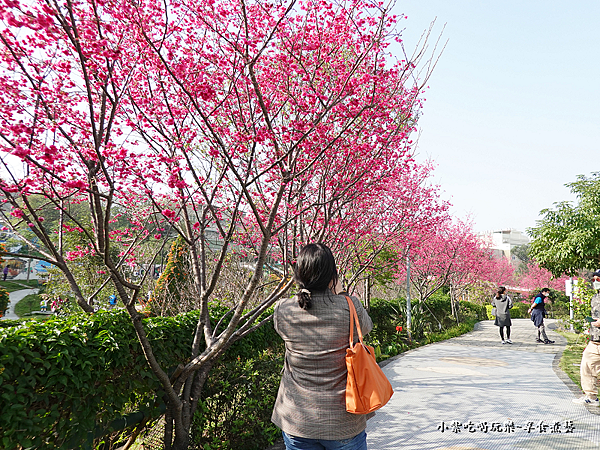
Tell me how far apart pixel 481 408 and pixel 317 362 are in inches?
156

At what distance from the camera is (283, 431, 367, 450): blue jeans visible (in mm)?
1839

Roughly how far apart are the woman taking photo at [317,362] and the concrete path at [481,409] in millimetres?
2224

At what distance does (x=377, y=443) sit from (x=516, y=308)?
23327 mm

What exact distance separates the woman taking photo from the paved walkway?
2.12m

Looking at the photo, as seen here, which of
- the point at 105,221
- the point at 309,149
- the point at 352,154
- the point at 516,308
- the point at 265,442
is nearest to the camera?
the point at 105,221

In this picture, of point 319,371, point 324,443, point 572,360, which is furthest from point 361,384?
point 572,360

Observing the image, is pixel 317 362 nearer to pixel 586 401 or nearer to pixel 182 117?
pixel 182 117

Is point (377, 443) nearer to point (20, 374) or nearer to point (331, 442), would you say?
point (331, 442)

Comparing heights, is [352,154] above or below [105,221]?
above

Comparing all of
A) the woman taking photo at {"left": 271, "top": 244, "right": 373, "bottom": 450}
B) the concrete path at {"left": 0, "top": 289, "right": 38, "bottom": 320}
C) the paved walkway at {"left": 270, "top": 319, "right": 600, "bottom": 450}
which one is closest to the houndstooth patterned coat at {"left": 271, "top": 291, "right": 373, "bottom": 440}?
the woman taking photo at {"left": 271, "top": 244, "right": 373, "bottom": 450}

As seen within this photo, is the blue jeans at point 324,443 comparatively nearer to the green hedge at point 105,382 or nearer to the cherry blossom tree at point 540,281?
the green hedge at point 105,382

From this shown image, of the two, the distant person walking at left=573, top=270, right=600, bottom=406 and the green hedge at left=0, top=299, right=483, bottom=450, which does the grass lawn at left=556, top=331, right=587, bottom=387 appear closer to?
the distant person walking at left=573, top=270, right=600, bottom=406

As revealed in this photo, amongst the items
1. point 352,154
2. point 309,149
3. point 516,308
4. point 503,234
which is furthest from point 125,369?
point 503,234

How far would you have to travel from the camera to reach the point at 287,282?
399cm
